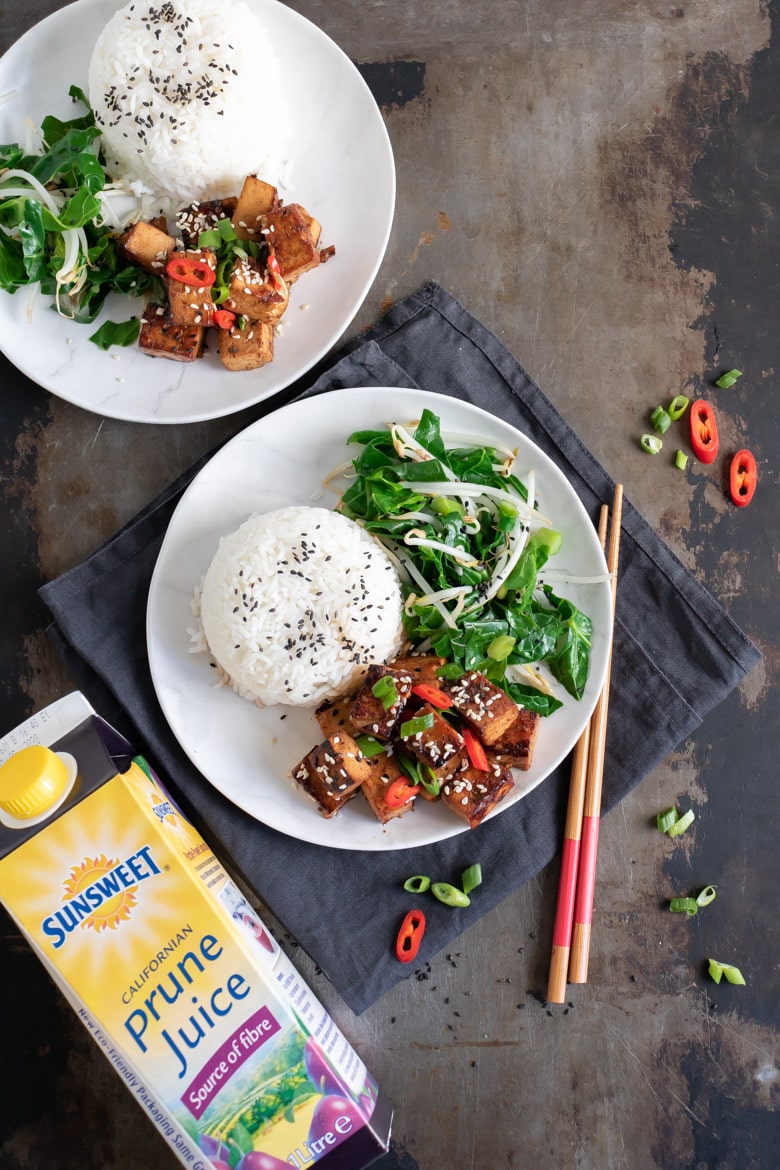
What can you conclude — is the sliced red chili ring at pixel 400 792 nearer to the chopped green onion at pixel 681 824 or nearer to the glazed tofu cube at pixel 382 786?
the glazed tofu cube at pixel 382 786

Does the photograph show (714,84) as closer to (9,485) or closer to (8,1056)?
(9,485)

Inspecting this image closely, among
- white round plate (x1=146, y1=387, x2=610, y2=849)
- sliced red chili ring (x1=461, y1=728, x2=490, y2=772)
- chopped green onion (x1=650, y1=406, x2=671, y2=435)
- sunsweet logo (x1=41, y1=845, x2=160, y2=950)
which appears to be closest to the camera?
sunsweet logo (x1=41, y1=845, x2=160, y2=950)

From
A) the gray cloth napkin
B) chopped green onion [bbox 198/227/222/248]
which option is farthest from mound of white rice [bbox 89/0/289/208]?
the gray cloth napkin

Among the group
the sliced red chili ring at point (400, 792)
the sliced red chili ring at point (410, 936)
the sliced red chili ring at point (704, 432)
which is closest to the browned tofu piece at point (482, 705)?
the sliced red chili ring at point (400, 792)

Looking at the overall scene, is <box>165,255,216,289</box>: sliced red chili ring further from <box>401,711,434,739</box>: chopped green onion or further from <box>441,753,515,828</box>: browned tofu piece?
<box>441,753,515,828</box>: browned tofu piece

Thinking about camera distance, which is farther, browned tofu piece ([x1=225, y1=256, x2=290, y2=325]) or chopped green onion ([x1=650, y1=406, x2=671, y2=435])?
chopped green onion ([x1=650, y1=406, x2=671, y2=435])

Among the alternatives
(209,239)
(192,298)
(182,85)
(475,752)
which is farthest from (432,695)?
(182,85)
